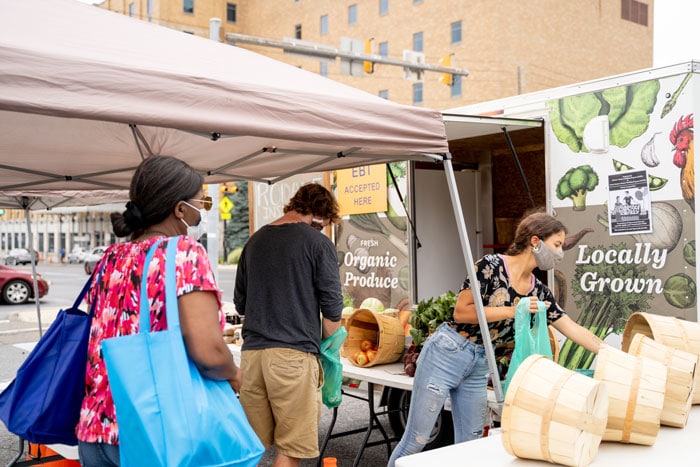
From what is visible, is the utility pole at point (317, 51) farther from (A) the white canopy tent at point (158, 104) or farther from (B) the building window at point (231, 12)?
(B) the building window at point (231, 12)

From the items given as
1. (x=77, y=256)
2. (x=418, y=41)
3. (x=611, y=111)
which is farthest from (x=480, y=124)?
(x=77, y=256)

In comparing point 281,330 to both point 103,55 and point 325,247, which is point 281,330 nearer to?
point 325,247

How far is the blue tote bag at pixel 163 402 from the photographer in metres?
2.04

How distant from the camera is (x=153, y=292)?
7.11 feet

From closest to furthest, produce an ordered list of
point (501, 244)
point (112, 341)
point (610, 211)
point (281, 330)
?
point (112, 341) < point (281, 330) < point (610, 211) < point (501, 244)

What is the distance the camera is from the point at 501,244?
7.57m

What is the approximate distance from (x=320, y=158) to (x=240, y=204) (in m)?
38.9

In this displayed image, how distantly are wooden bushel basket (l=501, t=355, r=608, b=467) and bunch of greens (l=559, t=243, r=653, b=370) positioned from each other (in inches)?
94.3

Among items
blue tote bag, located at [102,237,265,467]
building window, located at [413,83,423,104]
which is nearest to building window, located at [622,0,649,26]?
building window, located at [413,83,423,104]

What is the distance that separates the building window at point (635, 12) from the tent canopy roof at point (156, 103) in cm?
3824

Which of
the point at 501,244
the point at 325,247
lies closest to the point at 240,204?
the point at 501,244

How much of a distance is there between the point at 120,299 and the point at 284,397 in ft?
5.22

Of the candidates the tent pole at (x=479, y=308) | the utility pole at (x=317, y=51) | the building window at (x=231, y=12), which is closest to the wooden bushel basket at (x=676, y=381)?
the tent pole at (x=479, y=308)

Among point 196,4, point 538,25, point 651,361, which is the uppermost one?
point 196,4
